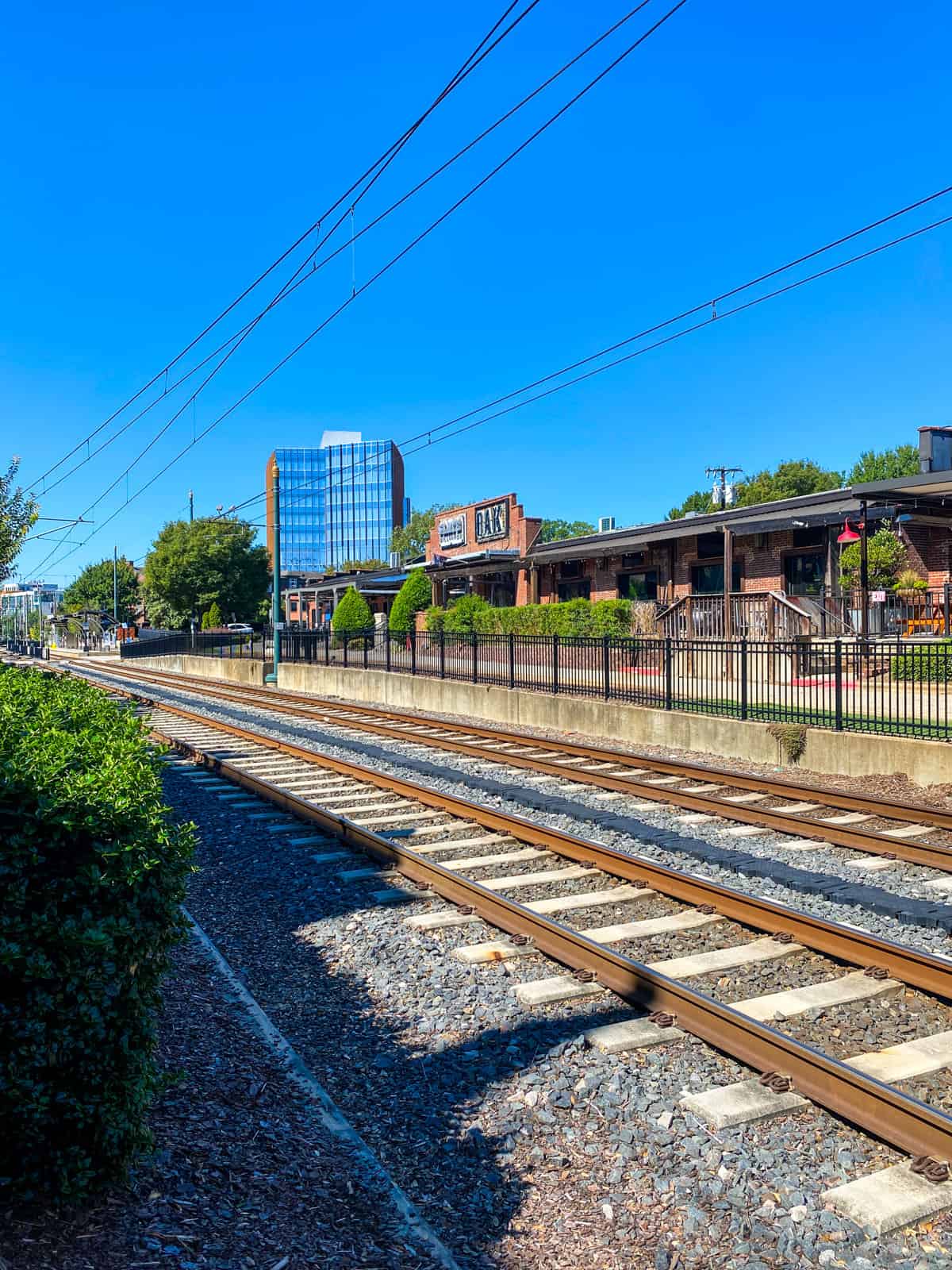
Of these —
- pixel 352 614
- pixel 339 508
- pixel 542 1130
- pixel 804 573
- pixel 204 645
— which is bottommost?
pixel 542 1130

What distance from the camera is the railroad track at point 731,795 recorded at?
9016 millimetres

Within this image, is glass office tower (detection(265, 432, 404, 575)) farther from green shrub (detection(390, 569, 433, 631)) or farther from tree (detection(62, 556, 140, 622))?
green shrub (detection(390, 569, 433, 631))

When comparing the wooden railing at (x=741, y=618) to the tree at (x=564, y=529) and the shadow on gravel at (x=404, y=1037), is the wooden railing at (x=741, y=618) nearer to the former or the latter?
the shadow on gravel at (x=404, y=1037)

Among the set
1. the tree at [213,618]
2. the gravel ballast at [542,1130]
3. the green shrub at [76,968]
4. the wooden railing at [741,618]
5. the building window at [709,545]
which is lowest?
the gravel ballast at [542,1130]

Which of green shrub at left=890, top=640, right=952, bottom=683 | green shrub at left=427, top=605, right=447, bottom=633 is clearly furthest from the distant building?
green shrub at left=890, top=640, right=952, bottom=683

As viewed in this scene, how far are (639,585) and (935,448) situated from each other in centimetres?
1107

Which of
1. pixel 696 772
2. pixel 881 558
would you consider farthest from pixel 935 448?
pixel 696 772

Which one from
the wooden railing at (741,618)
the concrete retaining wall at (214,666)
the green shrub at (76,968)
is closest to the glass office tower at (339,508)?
the concrete retaining wall at (214,666)

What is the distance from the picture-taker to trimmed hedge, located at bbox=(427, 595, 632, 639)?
31.1 m

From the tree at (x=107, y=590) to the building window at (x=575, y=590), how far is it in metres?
69.6

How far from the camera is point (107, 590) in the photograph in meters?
107

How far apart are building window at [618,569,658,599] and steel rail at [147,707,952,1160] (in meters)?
27.5

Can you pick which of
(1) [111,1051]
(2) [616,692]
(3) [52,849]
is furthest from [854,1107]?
(2) [616,692]

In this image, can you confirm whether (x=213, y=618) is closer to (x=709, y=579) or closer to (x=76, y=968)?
(x=709, y=579)
